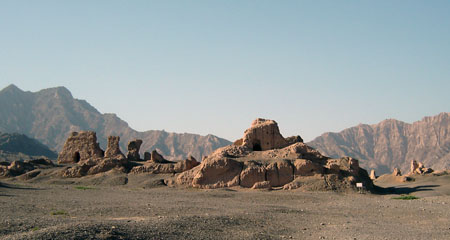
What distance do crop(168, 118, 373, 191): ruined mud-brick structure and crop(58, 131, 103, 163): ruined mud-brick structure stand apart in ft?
50.7

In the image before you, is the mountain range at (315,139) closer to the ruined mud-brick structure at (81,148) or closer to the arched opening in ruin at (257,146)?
the arched opening in ruin at (257,146)

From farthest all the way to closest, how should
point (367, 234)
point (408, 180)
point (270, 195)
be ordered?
point (408, 180) → point (270, 195) → point (367, 234)

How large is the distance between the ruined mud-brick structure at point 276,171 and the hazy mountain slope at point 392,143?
340 feet

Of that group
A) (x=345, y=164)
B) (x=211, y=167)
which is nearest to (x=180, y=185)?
(x=211, y=167)

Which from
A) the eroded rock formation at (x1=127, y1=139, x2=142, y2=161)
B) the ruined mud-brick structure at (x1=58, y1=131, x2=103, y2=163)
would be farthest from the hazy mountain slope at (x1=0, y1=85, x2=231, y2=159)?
the eroded rock formation at (x1=127, y1=139, x2=142, y2=161)

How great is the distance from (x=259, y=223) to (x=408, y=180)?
35.1 meters

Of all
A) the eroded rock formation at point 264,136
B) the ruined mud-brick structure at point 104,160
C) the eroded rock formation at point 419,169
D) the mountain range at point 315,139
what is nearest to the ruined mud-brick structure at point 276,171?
the eroded rock formation at point 264,136

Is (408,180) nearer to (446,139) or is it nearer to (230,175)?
(230,175)

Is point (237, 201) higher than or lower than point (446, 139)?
lower

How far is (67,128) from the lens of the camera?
177625mm

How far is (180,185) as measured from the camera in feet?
104

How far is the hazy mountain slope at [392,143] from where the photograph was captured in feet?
443

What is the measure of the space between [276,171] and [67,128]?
162214 millimetres

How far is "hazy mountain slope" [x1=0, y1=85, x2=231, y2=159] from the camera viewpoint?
522 ft
